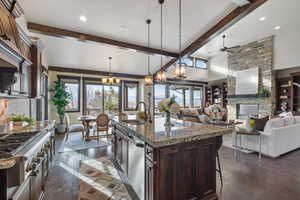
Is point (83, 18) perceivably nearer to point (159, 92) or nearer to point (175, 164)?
→ point (175, 164)

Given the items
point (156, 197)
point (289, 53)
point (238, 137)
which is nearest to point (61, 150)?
point (156, 197)

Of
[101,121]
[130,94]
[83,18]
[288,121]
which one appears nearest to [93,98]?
[130,94]

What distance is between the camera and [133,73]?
7.77 meters

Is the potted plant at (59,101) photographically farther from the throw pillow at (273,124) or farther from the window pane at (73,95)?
the throw pillow at (273,124)

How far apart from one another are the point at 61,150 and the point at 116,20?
385cm

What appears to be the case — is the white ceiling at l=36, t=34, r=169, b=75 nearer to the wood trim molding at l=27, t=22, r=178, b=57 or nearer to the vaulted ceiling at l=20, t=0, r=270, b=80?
the vaulted ceiling at l=20, t=0, r=270, b=80

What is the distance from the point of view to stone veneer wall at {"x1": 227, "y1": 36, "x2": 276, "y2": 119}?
6184mm

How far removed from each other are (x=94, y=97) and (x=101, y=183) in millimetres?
5492

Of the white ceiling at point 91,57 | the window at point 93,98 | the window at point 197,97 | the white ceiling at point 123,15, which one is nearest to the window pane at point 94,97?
the window at point 93,98

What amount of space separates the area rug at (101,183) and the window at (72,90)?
4.34m

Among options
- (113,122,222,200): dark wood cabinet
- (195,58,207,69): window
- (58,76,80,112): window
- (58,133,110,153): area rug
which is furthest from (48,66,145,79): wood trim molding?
(113,122,222,200): dark wood cabinet

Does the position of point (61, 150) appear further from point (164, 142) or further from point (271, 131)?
point (271, 131)

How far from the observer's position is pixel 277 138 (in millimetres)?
3303

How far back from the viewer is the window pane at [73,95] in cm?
663
